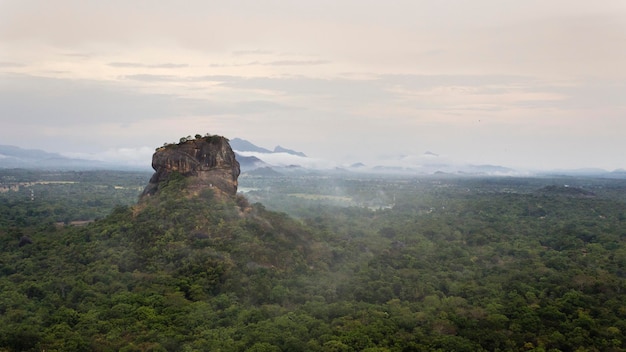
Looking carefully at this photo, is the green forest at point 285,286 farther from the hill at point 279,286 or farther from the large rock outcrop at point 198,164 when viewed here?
the large rock outcrop at point 198,164

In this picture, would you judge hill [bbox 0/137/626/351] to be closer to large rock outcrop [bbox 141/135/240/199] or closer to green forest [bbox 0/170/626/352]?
green forest [bbox 0/170/626/352]

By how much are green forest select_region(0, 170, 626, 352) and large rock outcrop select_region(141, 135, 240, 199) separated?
1.51m

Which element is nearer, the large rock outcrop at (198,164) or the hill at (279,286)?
the hill at (279,286)

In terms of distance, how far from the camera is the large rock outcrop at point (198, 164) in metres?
52.5

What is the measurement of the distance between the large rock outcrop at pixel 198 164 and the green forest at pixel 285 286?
1506mm

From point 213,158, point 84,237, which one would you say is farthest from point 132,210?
point 213,158

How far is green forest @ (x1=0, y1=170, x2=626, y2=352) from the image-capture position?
29500 mm

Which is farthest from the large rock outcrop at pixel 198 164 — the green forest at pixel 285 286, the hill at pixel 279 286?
the green forest at pixel 285 286

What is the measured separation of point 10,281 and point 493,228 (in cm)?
5975

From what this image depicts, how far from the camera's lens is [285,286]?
39.2 m

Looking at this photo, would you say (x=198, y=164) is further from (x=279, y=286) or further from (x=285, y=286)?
(x=279, y=286)

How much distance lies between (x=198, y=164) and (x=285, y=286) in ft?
64.4

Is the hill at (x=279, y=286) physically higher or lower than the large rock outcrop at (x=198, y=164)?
lower

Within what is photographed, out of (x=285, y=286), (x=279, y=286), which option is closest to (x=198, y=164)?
(x=285, y=286)
